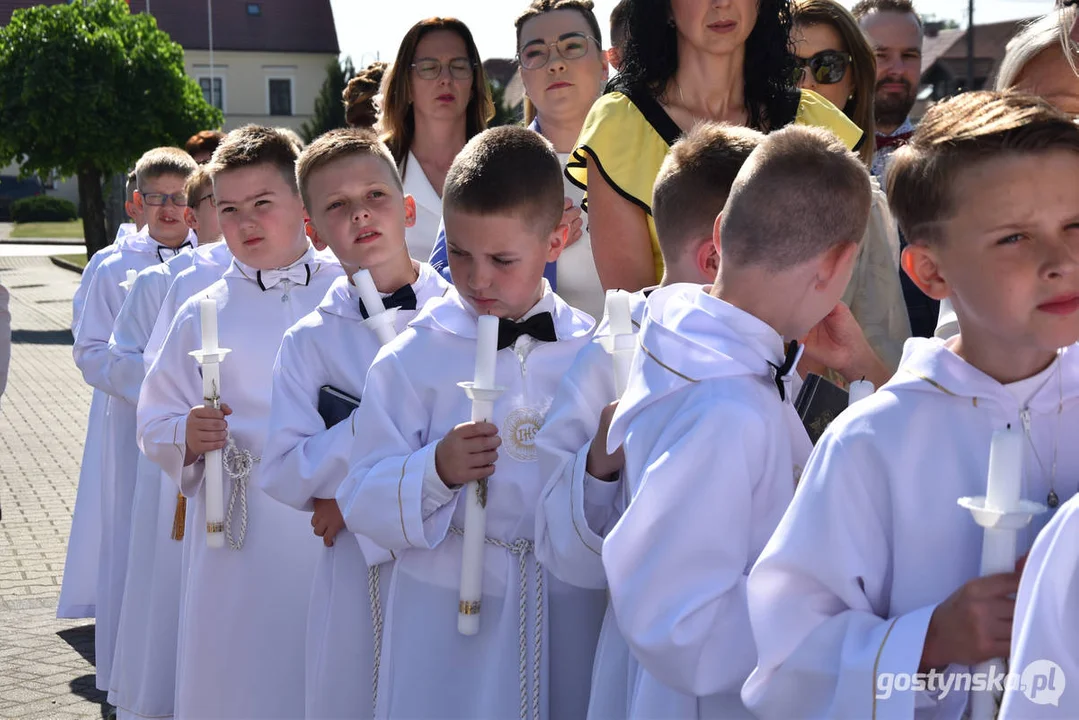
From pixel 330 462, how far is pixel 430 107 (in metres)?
1.73

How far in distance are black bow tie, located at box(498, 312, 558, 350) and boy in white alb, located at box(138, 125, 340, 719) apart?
1590 millimetres

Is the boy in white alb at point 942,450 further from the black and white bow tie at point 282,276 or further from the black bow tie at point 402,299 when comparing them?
the black and white bow tie at point 282,276

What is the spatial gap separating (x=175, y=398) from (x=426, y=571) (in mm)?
1746

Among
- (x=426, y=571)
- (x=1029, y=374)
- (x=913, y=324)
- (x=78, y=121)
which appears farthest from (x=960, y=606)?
(x=78, y=121)

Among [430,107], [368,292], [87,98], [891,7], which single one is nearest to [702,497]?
[368,292]

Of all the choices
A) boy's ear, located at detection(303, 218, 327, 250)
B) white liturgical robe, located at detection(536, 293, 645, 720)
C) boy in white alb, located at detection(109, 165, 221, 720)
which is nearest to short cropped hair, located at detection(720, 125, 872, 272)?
white liturgical robe, located at detection(536, 293, 645, 720)

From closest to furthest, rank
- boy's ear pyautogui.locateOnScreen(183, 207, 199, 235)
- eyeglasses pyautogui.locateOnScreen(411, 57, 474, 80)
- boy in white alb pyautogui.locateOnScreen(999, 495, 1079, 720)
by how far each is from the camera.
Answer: boy in white alb pyautogui.locateOnScreen(999, 495, 1079, 720) < eyeglasses pyautogui.locateOnScreen(411, 57, 474, 80) < boy's ear pyautogui.locateOnScreen(183, 207, 199, 235)

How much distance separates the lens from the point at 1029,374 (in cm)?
216

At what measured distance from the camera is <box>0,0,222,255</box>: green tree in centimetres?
2773

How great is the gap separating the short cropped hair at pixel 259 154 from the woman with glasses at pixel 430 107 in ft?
A: 1.41

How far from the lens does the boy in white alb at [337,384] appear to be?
393 centimetres

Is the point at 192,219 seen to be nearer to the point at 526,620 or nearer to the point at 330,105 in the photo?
the point at 526,620

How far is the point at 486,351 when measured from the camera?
3.08m

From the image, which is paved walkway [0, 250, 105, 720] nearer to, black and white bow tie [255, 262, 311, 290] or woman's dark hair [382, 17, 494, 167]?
black and white bow tie [255, 262, 311, 290]
